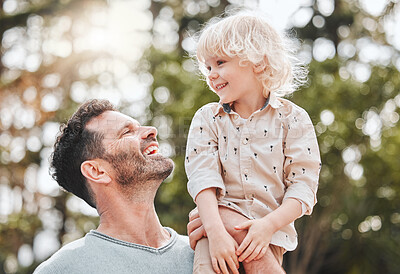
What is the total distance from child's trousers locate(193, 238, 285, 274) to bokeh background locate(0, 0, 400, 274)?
4731 millimetres

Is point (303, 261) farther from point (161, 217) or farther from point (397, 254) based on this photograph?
point (161, 217)

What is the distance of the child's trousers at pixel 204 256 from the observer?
1.94 metres

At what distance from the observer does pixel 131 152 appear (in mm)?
2467

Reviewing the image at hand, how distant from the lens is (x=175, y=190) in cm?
805

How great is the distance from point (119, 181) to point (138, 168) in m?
0.12

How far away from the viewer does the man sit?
2334mm

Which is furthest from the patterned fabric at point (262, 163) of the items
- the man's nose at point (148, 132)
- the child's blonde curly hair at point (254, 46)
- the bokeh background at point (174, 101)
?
the bokeh background at point (174, 101)

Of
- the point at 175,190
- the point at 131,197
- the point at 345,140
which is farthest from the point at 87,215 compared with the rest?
the point at 131,197

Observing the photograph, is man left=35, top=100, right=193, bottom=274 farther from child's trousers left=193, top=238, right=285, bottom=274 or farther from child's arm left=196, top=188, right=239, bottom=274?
child's arm left=196, top=188, right=239, bottom=274

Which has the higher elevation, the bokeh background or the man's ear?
the man's ear

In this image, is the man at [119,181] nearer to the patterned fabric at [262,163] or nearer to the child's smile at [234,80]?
the patterned fabric at [262,163]

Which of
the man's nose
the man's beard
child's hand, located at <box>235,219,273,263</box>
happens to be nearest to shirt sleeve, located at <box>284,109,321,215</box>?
child's hand, located at <box>235,219,273,263</box>

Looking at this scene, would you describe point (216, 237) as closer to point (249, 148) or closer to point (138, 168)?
point (249, 148)

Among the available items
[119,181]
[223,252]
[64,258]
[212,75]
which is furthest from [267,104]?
[64,258]
